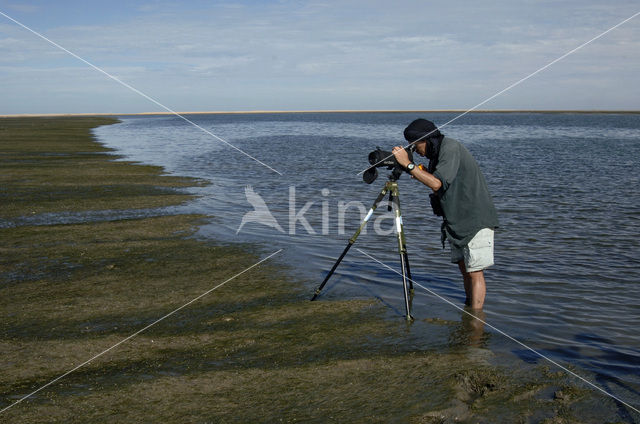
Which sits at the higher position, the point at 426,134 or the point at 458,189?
the point at 426,134

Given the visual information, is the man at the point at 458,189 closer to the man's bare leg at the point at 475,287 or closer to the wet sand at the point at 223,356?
the man's bare leg at the point at 475,287

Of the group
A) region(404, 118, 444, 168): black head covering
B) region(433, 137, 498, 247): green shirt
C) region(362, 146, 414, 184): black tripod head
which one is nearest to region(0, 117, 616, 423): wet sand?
region(433, 137, 498, 247): green shirt

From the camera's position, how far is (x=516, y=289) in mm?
6473

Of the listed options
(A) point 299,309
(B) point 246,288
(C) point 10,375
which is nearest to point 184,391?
(C) point 10,375

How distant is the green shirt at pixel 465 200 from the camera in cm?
514

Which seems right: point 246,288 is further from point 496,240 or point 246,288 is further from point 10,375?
point 496,240

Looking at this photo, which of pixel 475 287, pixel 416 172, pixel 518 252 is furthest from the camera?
pixel 518 252

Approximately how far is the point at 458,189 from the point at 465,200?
0.41ft

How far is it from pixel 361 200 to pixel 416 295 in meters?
7.79

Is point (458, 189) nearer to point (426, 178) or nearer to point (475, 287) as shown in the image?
point (426, 178)

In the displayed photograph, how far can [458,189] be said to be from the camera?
205 inches

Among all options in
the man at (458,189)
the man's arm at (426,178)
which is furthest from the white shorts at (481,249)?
the man's arm at (426,178)

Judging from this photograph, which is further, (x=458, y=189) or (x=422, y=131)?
(x=458, y=189)

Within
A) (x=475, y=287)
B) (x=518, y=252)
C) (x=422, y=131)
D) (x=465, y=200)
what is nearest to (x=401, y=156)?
(x=422, y=131)
